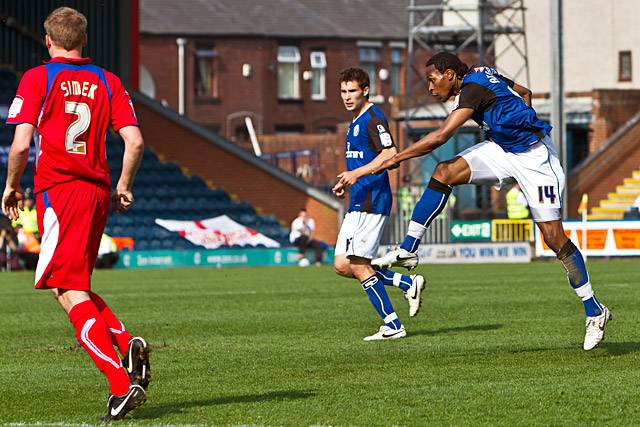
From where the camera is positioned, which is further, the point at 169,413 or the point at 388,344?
the point at 388,344

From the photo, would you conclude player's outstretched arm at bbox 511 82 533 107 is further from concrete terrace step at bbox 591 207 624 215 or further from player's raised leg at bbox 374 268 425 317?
concrete terrace step at bbox 591 207 624 215

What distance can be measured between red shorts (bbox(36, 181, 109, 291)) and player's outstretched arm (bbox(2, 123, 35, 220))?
153mm

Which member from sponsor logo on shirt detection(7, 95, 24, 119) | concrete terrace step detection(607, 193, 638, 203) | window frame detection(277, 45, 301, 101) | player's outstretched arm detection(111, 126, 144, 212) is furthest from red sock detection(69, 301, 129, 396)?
window frame detection(277, 45, 301, 101)

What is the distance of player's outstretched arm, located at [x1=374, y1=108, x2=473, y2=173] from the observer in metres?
10.2

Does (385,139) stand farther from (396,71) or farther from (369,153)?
(396,71)

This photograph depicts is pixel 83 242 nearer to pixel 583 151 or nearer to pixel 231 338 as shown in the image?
pixel 231 338

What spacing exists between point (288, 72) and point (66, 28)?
60369 millimetres

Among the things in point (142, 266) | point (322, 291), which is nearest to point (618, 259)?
point (142, 266)

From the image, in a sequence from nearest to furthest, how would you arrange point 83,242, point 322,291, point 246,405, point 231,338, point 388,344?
point 83,242 < point 246,405 < point 388,344 < point 231,338 < point 322,291

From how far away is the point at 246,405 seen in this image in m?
8.19

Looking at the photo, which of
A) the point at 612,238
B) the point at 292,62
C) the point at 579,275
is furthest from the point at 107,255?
the point at 292,62

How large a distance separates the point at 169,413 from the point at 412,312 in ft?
14.3

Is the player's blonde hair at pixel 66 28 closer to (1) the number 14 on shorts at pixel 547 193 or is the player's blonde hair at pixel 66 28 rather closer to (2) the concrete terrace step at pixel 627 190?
(1) the number 14 on shorts at pixel 547 193

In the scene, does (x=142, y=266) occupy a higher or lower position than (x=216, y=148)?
lower
